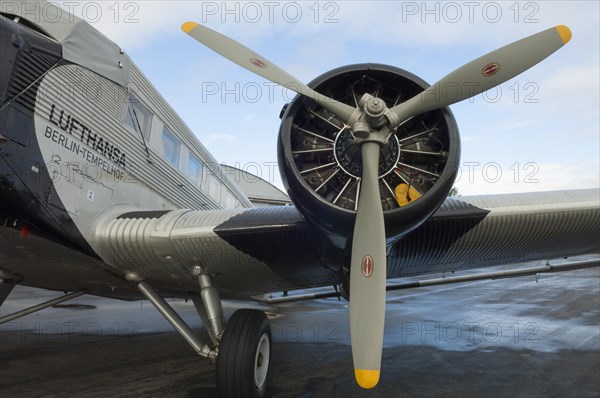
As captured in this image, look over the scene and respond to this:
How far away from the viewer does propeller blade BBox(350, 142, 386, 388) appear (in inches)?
129

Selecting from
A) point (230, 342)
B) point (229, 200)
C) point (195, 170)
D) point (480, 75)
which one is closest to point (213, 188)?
point (195, 170)

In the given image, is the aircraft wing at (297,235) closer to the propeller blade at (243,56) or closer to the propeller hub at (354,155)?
the propeller hub at (354,155)

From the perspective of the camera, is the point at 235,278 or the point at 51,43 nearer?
the point at 51,43

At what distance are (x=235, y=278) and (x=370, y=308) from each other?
2.22 metres

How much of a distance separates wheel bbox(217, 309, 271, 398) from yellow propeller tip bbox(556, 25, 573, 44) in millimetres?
3732

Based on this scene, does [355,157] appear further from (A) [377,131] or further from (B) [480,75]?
(B) [480,75]

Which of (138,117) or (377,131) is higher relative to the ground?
(138,117)

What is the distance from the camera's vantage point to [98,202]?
171 inches

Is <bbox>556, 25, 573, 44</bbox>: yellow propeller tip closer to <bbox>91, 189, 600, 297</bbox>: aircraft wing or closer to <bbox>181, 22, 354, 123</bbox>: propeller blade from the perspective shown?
<bbox>91, 189, 600, 297</bbox>: aircraft wing

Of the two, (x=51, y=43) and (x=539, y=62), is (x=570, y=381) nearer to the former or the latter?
(x=539, y=62)

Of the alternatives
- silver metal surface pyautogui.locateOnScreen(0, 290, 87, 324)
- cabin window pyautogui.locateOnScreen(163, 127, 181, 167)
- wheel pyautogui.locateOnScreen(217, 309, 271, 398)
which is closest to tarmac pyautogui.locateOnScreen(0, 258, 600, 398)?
wheel pyautogui.locateOnScreen(217, 309, 271, 398)

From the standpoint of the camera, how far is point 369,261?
341 centimetres

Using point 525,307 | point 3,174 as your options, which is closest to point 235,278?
point 3,174

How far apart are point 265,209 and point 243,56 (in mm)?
1439
